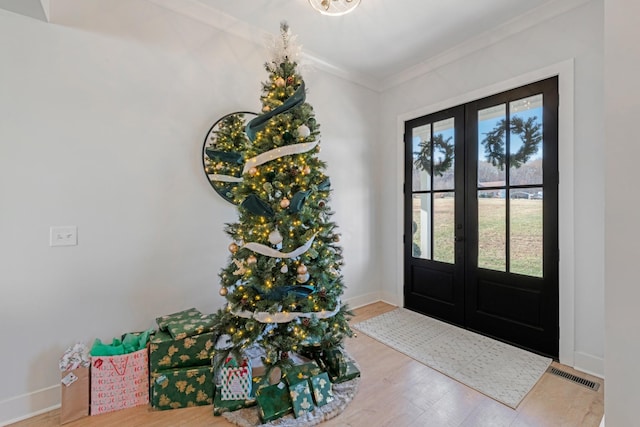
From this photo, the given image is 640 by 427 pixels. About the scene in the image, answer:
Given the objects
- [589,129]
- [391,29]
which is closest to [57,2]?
[391,29]

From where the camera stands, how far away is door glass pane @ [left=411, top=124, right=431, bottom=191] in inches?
122

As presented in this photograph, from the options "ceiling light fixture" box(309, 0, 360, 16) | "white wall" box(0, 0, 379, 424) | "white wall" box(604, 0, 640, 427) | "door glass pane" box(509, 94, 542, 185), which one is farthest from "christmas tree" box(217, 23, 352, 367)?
"door glass pane" box(509, 94, 542, 185)

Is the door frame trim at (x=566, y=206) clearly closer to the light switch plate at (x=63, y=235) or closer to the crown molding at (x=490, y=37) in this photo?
the crown molding at (x=490, y=37)

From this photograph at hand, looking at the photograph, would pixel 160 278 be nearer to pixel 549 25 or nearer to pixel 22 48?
pixel 22 48

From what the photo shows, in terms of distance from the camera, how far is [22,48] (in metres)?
1.62

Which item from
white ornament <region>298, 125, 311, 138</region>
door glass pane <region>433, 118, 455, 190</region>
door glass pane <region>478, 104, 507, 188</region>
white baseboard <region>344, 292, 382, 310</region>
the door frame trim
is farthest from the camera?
white baseboard <region>344, 292, 382, 310</region>

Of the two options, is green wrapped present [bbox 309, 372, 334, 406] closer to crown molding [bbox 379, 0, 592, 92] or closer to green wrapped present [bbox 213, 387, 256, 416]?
A: green wrapped present [bbox 213, 387, 256, 416]

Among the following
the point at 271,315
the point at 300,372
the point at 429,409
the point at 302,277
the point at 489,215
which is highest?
the point at 489,215

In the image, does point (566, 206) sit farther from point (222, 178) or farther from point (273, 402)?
point (222, 178)

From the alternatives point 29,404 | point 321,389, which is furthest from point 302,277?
point 29,404

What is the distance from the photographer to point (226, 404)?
1.65 m

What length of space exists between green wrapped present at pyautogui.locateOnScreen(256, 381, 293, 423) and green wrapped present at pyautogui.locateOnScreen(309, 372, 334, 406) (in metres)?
0.16

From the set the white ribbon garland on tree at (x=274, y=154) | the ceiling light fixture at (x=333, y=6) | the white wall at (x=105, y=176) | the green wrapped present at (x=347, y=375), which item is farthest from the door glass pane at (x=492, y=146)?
the white wall at (x=105, y=176)

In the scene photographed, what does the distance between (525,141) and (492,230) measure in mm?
819
